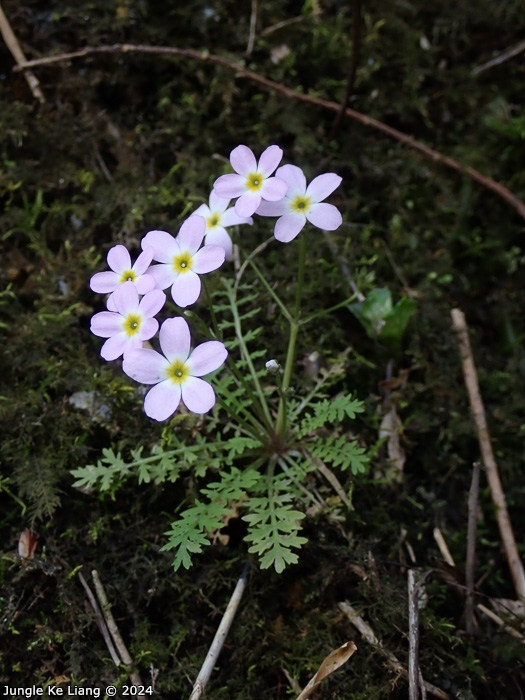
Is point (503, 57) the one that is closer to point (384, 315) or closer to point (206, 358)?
point (384, 315)

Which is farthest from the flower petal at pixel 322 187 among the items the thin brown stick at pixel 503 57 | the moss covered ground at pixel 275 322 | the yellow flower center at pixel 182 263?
the thin brown stick at pixel 503 57

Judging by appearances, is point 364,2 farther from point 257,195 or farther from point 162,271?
point 162,271

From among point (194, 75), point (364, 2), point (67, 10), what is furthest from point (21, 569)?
point (364, 2)

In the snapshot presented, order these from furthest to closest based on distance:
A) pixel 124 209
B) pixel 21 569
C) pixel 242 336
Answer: pixel 124 209 < pixel 242 336 < pixel 21 569

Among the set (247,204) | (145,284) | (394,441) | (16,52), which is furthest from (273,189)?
(16,52)

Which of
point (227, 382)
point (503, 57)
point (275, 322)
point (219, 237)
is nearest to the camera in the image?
point (219, 237)

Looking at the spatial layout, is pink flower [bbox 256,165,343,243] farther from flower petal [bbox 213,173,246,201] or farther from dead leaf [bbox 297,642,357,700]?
dead leaf [bbox 297,642,357,700]

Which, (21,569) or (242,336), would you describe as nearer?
(21,569)

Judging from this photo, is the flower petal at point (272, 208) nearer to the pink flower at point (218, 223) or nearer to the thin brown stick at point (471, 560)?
the pink flower at point (218, 223)
